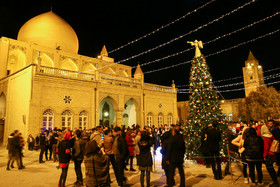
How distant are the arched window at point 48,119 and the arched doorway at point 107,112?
6.20 metres

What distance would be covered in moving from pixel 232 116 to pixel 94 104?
3180cm

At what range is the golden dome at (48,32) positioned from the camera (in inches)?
934

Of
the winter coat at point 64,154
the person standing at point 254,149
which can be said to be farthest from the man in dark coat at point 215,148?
the winter coat at point 64,154

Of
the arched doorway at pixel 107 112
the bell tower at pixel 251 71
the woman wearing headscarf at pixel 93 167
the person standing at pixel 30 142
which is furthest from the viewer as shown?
the bell tower at pixel 251 71

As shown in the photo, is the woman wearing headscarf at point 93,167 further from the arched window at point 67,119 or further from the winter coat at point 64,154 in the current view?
the arched window at point 67,119

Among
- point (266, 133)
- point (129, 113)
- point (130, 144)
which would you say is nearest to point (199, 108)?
point (266, 133)

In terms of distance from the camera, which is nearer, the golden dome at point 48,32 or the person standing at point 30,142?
the person standing at point 30,142

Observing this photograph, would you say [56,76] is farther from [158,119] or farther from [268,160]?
[268,160]

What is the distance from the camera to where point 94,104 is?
17828 millimetres

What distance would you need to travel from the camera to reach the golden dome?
2372 centimetres

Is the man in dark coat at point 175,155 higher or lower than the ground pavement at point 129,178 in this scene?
higher

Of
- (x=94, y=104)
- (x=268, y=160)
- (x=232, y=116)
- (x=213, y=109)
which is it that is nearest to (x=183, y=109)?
(x=232, y=116)

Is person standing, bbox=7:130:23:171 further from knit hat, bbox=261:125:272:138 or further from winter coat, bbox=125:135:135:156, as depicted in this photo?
knit hat, bbox=261:125:272:138

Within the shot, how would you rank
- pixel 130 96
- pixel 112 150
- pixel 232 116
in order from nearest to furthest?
pixel 112 150
pixel 130 96
pixel 232 116
